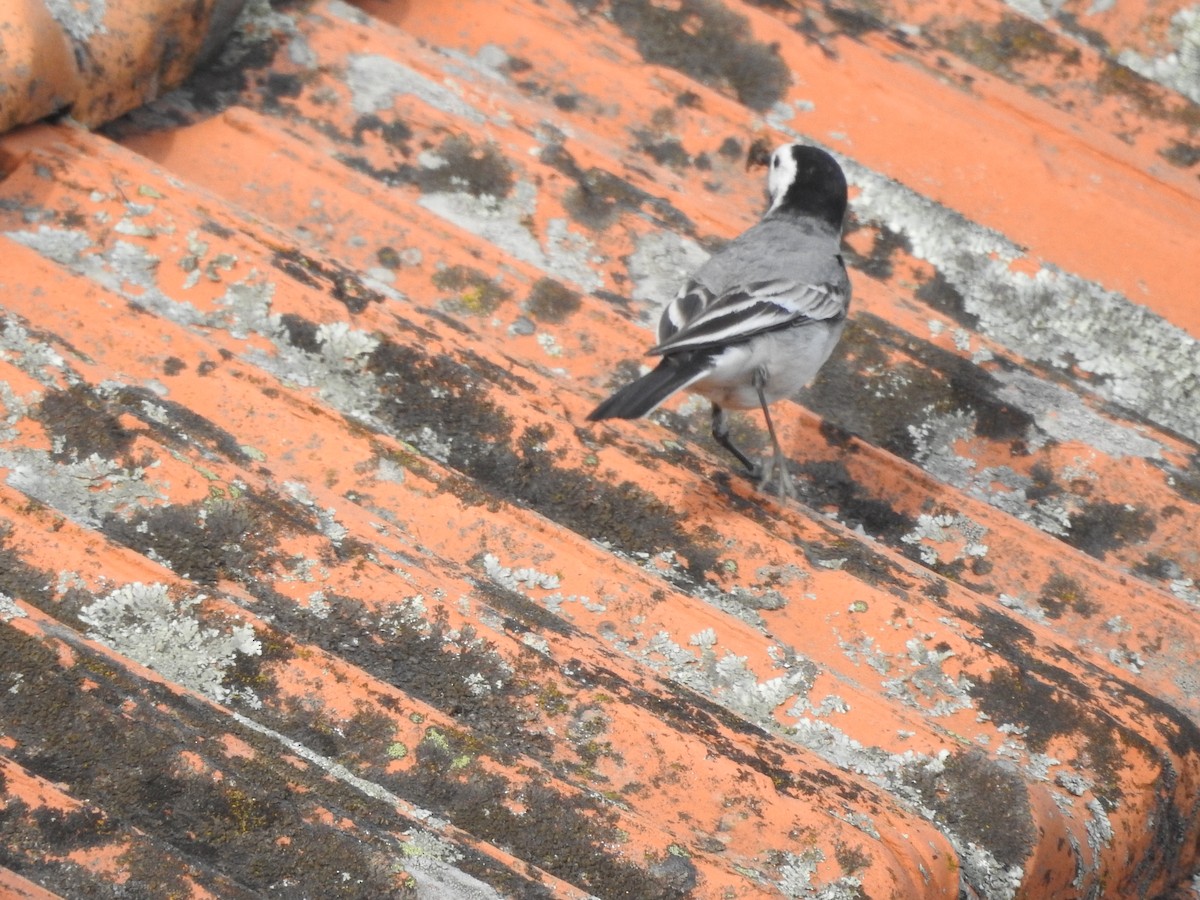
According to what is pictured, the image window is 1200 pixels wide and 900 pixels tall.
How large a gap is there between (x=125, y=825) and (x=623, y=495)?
1.55 m

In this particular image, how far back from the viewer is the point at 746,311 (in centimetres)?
432

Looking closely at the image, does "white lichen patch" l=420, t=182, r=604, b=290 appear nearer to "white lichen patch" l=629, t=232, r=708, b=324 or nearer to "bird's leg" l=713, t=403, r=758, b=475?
"white lichen patch" l=629, t=232, r=708, b=324

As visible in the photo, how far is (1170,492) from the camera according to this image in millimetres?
3770

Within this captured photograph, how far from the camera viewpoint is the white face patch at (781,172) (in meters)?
4.20

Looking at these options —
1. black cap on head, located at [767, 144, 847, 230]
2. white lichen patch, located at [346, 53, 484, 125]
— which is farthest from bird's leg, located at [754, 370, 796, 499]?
white lichen patch, located at [346, 53, 484, 125]

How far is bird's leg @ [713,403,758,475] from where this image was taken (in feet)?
12.3

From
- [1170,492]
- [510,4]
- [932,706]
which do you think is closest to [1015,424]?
[1170,492]

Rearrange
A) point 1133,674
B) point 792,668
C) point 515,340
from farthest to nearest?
point 515,340
point 1133,674
point 792,668

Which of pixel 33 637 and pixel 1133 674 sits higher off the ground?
pixel 1133 674

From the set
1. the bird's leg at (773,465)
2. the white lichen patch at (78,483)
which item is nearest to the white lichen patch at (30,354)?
the white lichen patch at (78,483)

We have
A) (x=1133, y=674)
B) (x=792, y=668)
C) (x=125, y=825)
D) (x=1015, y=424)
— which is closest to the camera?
(x=125, y=825)

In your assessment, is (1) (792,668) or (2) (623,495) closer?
(1) (792,668)

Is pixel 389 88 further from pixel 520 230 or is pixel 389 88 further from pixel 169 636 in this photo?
pixel 169 636

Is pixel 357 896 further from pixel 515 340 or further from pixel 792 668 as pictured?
pixel 515 340
